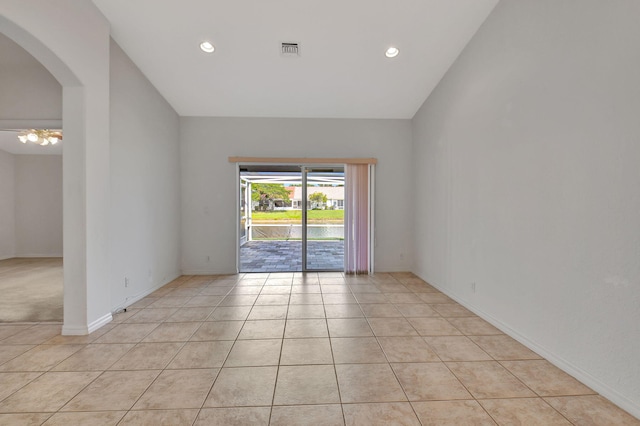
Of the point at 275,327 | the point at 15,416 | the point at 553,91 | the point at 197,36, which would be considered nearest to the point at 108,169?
the point at 197,36

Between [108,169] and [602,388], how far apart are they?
4.28m

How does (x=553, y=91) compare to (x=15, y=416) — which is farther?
(x=553, y=91)

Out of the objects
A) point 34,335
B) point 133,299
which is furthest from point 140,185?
point 34,335

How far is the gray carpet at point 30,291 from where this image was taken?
287 centimetres

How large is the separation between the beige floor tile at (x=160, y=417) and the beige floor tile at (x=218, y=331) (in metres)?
0.87

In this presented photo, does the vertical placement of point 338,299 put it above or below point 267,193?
below

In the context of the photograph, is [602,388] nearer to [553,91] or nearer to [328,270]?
[553,91]

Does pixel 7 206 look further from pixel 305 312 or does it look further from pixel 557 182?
pixel 557 182

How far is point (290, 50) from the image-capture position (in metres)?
3.22

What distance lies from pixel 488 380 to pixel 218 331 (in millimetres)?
2192

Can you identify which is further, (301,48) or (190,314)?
(301,48)

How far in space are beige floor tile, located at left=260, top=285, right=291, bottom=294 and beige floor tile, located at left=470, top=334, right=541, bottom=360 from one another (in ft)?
7.47

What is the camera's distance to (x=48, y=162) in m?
6.19

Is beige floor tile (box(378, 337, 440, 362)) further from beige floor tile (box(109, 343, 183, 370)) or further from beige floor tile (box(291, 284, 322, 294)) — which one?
beige floor tile (box(109, 343, 183, 370))
